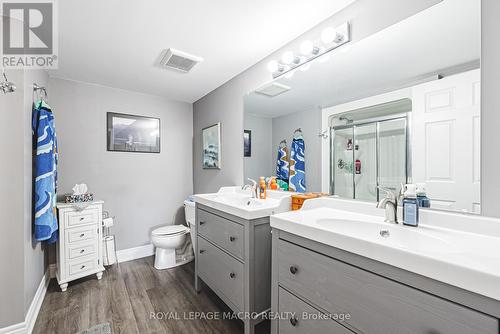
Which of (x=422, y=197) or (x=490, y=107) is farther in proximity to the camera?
(x=422, y=197)

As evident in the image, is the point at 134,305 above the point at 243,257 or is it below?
below

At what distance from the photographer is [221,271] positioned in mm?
1685

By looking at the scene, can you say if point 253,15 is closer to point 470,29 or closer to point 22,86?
point 470,29

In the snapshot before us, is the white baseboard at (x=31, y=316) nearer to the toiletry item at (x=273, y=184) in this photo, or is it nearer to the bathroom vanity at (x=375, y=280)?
the bathroom vanity at (x=375, y=280)

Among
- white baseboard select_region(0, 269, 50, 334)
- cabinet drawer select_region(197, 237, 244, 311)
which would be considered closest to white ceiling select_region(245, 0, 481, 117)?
cabinet drawer select_region(197, 237, 244, 311)

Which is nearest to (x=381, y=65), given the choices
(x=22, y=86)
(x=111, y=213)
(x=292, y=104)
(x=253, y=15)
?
(x=292, y=104)

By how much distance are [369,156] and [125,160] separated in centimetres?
280

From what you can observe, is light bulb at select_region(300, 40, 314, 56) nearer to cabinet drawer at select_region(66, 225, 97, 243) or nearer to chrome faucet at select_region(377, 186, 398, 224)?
chrome faucet at select_region(377, 186, 398, 224)

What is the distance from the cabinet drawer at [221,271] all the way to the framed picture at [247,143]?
938mm

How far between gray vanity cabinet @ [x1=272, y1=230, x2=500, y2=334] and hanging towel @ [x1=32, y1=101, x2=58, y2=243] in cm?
184

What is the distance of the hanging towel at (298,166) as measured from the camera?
1722mm

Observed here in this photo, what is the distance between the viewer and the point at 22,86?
1538mm

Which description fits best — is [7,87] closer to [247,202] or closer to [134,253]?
[247,202]

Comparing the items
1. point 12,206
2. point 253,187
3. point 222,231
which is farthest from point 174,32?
point 12,206
